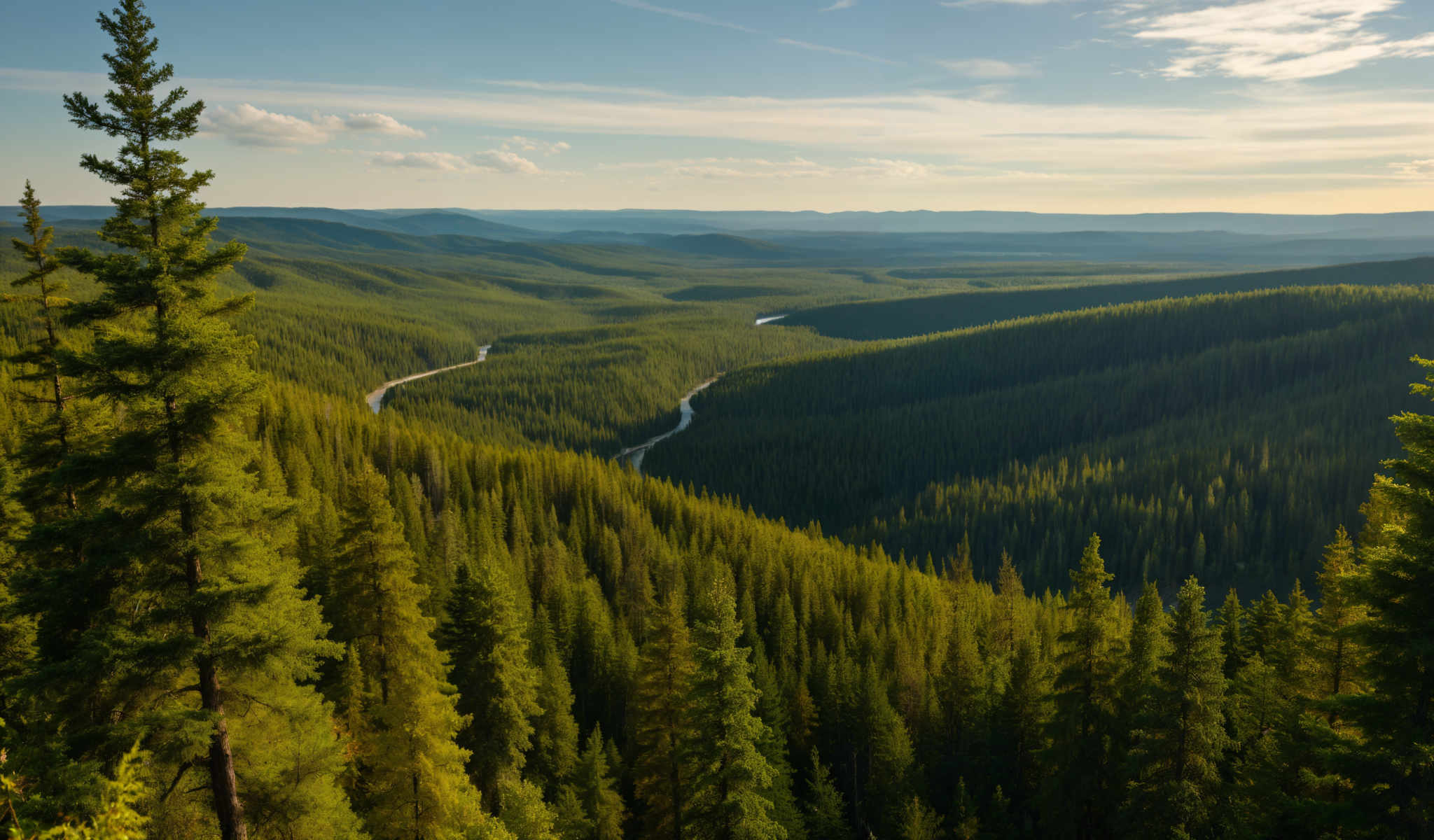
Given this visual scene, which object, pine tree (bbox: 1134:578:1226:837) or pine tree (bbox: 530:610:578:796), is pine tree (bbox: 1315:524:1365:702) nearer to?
pine tree (bbox: 1134:578:1226:837)

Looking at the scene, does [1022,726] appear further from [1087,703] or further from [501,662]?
[501,662]

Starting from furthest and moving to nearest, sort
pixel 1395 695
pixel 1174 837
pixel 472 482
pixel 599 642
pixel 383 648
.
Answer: pixel 472 482
pixel 599 642
pixel 383 648
pixel 1174 837
pixel 1395 695

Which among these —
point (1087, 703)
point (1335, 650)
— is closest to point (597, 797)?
point (1087, 703)

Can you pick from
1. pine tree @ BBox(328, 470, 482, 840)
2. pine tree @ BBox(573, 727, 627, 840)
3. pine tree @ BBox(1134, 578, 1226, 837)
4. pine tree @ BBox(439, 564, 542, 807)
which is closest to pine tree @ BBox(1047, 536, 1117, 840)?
pine tree @ BBox(1134, 578, 1226, 837)

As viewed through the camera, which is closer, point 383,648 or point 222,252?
point 222,252

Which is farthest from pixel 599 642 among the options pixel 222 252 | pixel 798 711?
pixel 222 252

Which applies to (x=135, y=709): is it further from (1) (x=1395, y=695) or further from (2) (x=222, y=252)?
(1) (x=1395, y=695)

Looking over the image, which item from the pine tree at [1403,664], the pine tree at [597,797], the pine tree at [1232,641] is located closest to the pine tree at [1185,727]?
the pine tree at [1403,664]

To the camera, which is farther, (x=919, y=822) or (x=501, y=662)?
(x=919, y=822)
